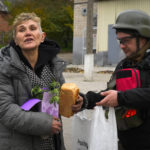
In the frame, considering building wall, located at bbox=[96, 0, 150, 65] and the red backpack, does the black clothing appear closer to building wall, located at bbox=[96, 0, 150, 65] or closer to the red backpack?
the red backpack

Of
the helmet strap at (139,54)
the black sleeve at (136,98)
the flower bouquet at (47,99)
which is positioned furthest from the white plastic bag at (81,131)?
the helmet strap at (139,54)

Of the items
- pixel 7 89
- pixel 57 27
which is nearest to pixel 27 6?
pixel 57 27

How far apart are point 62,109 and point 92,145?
1.12 feet

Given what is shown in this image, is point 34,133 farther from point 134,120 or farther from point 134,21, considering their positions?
point 134,21

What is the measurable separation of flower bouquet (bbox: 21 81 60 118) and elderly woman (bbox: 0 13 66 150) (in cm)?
5

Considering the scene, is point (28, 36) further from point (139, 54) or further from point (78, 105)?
point (139, 54)

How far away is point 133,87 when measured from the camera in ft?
5.95

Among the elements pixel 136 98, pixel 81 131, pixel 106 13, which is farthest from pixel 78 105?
pixel 106 13

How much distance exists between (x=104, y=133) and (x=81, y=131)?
498mm

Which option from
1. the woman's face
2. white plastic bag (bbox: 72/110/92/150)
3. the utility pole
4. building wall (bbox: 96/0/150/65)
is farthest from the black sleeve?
building wall (bbox: 96/0/150/65)

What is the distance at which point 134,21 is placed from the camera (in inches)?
75.0

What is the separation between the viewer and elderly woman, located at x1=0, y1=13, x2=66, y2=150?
188cm

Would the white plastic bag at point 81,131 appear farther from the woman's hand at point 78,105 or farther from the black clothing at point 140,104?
Answer: the black clothing at point 140,104

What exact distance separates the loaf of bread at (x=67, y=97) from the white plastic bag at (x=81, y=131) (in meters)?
0.37
